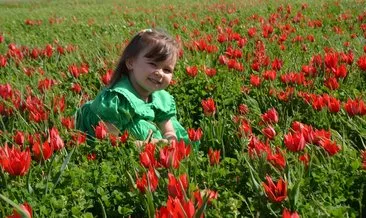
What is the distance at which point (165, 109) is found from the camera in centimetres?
355

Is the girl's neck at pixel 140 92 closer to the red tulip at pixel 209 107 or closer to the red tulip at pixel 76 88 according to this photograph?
the red tulip at pixel 76 88

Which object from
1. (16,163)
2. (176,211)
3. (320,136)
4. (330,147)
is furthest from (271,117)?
(176,211)

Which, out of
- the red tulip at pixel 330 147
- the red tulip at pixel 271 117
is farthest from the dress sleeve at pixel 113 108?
the red tulip at pixel 330 147

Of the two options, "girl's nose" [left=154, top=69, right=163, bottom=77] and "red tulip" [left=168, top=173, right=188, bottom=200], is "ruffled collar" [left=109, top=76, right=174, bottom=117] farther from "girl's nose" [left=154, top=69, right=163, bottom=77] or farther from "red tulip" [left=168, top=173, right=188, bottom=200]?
"red tulip" [left=168, top=173, right=188, bottom=200]

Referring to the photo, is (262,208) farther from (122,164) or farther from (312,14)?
(312,14)

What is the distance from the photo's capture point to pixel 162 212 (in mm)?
1347

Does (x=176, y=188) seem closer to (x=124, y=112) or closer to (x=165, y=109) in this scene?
(x=124, y=112)

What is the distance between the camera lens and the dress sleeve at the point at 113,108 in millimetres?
3191

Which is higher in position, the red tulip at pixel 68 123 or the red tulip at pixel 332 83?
the red tulip at pixel 68 123

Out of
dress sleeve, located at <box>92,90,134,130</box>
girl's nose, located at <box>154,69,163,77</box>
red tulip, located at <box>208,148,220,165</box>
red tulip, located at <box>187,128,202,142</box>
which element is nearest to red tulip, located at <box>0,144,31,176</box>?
red tulip, located at <box>208,148,220,165</box>

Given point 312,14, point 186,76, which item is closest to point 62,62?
point 186,76

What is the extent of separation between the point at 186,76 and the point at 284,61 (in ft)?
3.28

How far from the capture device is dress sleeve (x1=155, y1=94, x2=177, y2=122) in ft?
11.7

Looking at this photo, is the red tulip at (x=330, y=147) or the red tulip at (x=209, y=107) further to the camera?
the red tulip at (x=209, y=107)
